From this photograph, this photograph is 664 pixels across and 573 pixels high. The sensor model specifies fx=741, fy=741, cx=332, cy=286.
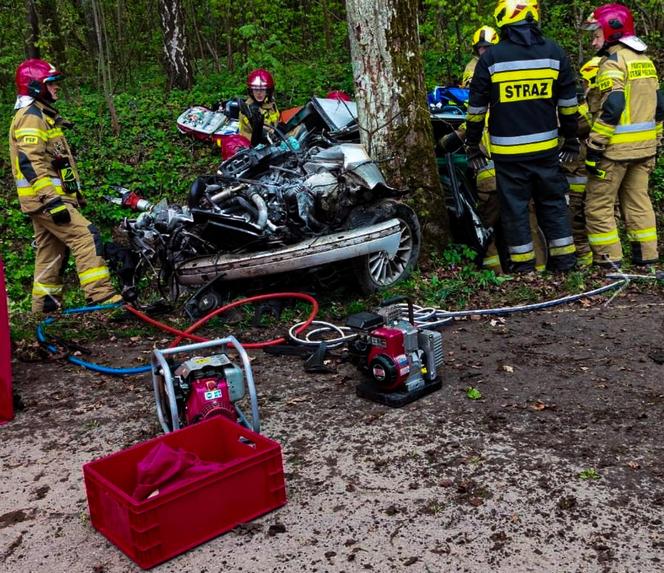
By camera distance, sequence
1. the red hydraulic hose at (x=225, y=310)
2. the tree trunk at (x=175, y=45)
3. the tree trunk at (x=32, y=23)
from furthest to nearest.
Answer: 1. the tree trunk at (x=32, y=23)
2. the tree trunk at (x=175, y=45)
3. the red hydraulic hose at (x=225, y=310)

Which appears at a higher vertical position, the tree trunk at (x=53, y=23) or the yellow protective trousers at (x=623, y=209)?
the tree trunk at (x=53, y=23)

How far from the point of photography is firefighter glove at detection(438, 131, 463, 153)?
748 centimetres

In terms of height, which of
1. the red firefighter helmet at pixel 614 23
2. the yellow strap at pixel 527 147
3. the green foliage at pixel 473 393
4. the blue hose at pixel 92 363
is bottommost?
the green foliage at pixel 473 393

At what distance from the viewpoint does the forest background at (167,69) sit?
10.7 meters

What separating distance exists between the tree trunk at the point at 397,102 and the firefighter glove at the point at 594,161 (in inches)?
56.7

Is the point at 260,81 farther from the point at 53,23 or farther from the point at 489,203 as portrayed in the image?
the point at 53,23

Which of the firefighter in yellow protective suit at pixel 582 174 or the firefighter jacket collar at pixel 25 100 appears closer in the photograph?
the firefighter jacket collar at pixel 25 100

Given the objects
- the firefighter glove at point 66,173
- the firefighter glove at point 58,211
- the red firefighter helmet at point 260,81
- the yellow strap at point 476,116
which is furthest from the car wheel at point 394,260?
the red firefighter helmet at point 260,81

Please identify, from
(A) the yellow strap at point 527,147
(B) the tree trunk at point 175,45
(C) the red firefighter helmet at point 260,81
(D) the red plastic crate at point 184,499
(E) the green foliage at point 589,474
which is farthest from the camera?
(B) the tree trunk at point 175,45

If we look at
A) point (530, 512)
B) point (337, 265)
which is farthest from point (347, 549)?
point (337, 265)

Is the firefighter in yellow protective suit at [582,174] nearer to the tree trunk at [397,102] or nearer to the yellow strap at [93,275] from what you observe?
the tree trunk at [397,102]

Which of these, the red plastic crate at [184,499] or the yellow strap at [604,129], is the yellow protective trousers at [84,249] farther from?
the yellow strap at [604,129]

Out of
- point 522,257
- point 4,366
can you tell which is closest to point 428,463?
point 4,366

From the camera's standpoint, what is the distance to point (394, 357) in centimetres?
432
